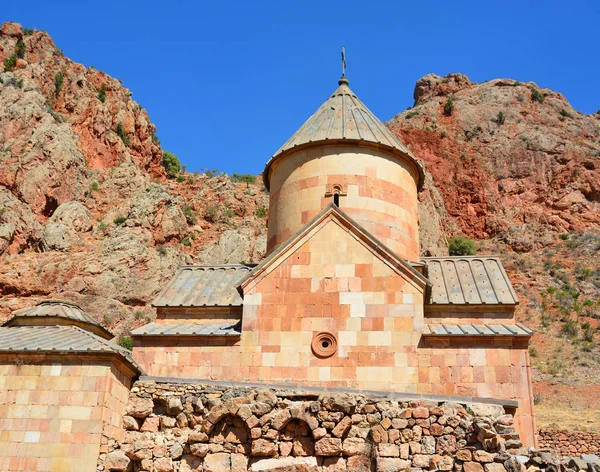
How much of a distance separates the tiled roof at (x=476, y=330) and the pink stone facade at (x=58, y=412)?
4207 millimetres

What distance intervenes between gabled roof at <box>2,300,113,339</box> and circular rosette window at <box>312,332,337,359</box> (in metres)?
4.08

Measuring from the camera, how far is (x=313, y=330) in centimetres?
924

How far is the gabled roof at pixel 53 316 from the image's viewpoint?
10227mm

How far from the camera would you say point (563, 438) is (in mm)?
18031

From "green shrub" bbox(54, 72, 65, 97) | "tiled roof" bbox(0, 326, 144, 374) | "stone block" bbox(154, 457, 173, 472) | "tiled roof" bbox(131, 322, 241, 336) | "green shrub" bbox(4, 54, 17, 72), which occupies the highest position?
"green shrub" bbox(4, 54, 17, 72)

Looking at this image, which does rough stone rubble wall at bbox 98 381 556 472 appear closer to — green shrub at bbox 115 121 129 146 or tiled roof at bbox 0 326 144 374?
tiled roof at bbox 0 326 144 374

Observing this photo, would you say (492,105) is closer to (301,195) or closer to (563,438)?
(563,438)

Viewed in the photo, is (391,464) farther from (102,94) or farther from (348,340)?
(102,94)

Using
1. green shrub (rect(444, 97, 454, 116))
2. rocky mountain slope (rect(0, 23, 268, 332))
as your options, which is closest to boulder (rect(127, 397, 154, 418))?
rocky mountain slope (rect(0, 23, 268, 332))

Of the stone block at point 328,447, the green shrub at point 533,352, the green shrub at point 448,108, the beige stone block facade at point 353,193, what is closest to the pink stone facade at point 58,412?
the stone block at point 328,447

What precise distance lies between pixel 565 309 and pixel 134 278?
21224 millimetres

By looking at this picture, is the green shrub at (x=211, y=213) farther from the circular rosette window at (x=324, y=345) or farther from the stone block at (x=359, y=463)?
the stone block at (x=359, y=463)

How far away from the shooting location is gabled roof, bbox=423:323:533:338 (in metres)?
9.08

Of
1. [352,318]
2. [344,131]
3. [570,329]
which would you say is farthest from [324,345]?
[570,329]
